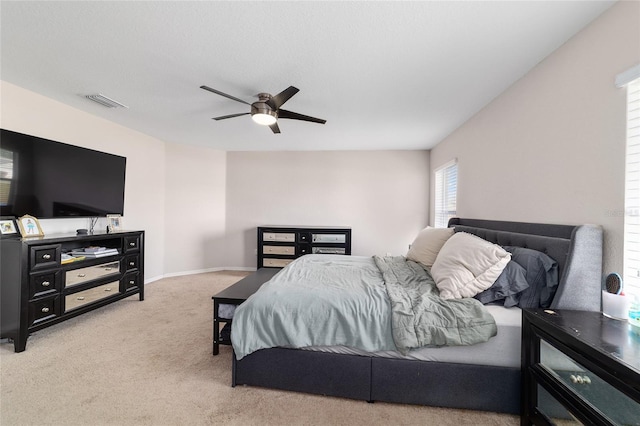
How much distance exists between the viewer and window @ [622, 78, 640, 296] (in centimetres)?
124

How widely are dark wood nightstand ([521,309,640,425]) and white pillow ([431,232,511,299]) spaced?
0.30 metres

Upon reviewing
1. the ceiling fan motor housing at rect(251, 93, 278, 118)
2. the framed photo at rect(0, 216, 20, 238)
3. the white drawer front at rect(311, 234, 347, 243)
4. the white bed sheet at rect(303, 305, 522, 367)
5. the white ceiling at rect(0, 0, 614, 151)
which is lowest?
the white bed sheet at rect(303, 305, 522, 367)

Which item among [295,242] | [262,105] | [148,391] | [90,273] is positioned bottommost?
[148,391]

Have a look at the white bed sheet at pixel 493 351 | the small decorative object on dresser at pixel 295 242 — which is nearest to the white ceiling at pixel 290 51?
the white bed sheet at pixel 493 351

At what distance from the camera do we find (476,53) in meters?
1.76

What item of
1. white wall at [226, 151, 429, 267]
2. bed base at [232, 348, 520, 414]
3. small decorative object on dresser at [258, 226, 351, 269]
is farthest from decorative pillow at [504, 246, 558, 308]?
white wall at [226, 151, 429, 267]

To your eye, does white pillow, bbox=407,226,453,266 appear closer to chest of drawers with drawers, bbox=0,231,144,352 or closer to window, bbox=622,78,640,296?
window, bbox=622,78,640,296

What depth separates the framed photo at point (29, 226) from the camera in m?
2.26

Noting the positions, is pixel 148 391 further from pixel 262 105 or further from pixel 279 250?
pixel 279 250

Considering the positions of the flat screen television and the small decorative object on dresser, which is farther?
the small decorative object on dresser

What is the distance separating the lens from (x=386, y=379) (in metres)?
1.50

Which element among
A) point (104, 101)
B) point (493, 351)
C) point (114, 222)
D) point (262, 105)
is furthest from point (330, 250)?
point (104, 101)

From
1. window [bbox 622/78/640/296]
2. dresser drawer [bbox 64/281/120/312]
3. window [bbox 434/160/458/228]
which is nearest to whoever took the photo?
window [bbox 622/78/640/296]

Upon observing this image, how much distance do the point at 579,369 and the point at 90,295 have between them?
4004 mm
